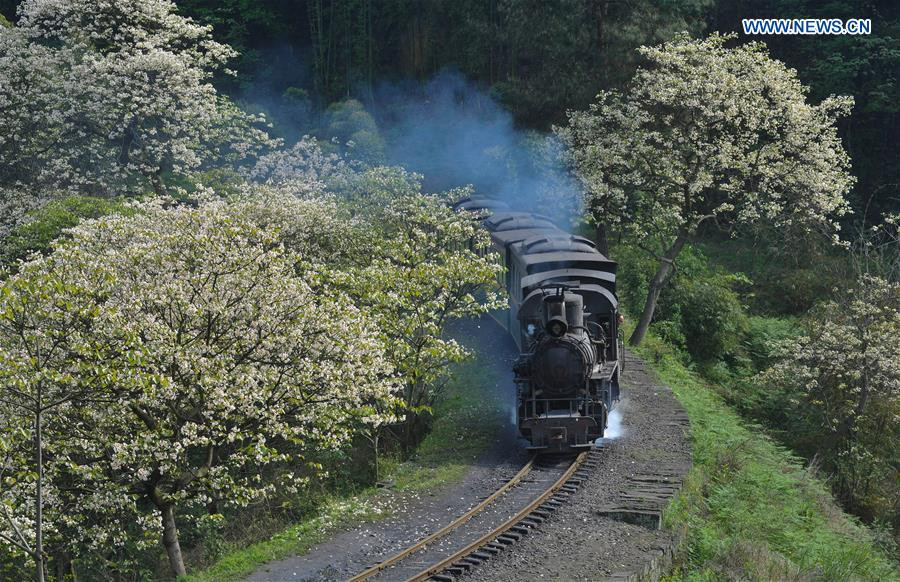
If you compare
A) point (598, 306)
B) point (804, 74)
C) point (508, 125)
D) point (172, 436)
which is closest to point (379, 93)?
point (508, 125)

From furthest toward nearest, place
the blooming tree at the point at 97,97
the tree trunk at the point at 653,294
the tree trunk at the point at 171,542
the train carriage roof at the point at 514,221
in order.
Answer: the blooming tree at the point at 97,97, the tree trunk at the point at 653,294, the train carriage roof at the point at 514,221, the tree trunk at the point at 171,542

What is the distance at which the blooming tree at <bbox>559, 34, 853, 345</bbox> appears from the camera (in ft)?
92.9

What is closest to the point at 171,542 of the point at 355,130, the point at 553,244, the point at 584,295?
the point at 584,295

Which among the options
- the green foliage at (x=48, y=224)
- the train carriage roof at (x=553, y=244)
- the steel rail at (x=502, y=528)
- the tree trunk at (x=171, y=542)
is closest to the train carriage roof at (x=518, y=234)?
the train carriage roof at (x=553, y=244)

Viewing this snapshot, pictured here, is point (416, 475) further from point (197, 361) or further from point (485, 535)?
point (197, 361)

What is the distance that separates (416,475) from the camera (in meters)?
20.4

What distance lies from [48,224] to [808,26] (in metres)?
36.5

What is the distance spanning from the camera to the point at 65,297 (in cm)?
1488

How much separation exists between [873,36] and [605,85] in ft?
54.9

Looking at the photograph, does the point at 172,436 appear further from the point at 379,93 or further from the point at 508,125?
the point at 379,93

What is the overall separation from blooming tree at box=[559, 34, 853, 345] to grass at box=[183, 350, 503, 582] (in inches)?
318

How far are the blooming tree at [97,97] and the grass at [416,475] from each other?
46.5 feet

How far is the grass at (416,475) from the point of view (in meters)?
16.2

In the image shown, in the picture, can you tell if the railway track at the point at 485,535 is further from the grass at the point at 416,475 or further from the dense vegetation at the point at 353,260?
the dense vegetation at the point at 353,260
